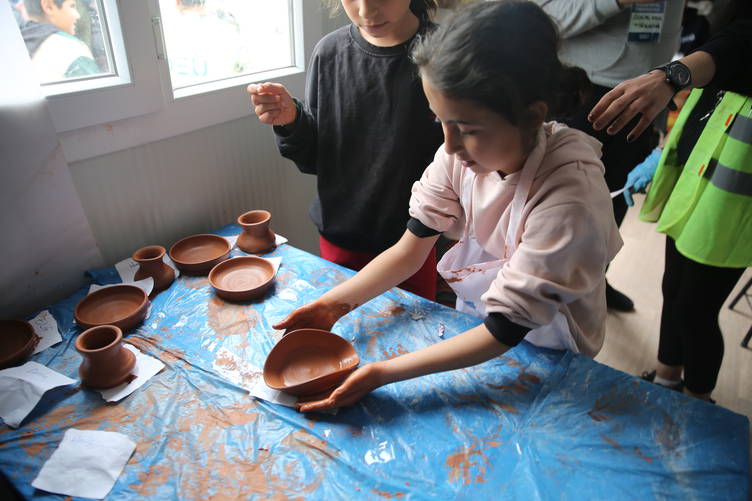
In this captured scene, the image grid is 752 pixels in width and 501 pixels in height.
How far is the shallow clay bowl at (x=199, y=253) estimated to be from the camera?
138 centimetres

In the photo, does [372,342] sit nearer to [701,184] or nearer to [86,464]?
[86,464]

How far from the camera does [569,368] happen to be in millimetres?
979

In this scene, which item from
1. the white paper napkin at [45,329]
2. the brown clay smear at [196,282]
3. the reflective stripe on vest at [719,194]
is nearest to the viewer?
the white paper napkin at [45,329]

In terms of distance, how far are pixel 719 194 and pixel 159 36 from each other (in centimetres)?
172

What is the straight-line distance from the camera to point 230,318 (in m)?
1.19

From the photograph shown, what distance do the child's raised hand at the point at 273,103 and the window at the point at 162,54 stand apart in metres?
0.37

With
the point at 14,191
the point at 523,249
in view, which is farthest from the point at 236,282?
the point at 523,249

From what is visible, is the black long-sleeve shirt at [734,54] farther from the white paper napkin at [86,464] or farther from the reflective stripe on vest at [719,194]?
the white paper napkin at [86,464]

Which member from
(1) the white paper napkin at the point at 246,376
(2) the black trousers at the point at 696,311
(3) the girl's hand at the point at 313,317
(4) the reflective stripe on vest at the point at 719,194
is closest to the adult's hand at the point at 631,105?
(4) the reflective stripe on vest at the point at 719,194

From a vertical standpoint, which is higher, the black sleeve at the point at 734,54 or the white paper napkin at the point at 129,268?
the black sleeve at the point at 734,54

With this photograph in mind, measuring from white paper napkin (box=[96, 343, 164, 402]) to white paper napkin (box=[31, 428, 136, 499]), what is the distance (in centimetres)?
9

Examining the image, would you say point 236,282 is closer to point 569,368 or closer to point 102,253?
point 102,253

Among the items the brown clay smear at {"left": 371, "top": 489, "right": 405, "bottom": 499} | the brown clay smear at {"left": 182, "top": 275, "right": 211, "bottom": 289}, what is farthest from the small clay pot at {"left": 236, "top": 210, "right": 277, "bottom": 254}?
the brown clay smear at {"left": 371, "top": 489, "right": 405, "bottom": 499}

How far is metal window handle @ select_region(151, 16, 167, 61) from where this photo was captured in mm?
1377
